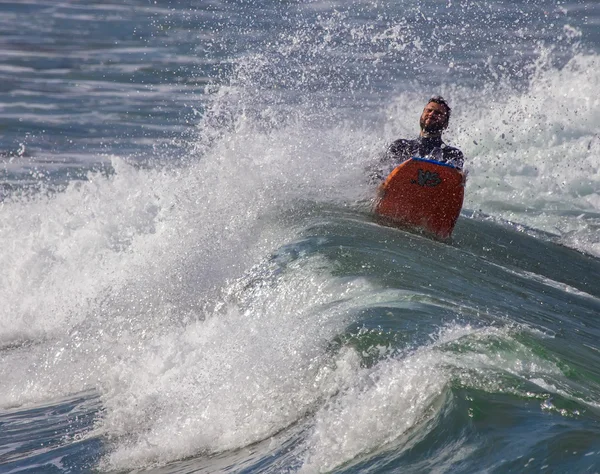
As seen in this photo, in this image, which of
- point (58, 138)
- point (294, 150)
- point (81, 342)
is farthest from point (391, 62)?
point (81, 342)

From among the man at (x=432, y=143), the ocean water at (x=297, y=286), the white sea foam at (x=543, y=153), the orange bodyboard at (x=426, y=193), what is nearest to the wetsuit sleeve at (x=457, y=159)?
the man at (x=432, y=143)

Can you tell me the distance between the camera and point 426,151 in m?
8.95

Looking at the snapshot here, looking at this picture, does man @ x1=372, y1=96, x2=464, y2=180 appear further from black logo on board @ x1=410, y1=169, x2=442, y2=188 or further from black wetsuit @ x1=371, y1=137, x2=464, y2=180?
black logo on board @ x1=410, y1=169, x2=442, y2=188

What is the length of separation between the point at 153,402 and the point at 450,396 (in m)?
1.57

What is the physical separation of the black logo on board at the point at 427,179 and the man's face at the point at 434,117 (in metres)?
0.36

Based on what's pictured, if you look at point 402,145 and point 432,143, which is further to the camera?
point 402,145

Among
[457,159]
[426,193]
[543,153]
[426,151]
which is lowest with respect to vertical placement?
[426,193]

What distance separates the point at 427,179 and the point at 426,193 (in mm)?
111

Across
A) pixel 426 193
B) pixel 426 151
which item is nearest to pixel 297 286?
pixel 426 193

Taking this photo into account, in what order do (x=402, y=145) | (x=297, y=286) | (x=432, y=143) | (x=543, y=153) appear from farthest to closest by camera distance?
(x=543, y=153) < (x=402, y=145) < (x=432, y=143) < (x=297, y=286)

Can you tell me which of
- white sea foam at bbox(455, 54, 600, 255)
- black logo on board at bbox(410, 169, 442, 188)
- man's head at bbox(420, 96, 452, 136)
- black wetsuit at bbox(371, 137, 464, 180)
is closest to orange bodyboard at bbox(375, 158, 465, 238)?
black logo on board at bbox(410, 169, 442, 188)

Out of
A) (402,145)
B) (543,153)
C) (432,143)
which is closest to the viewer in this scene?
(432,143)

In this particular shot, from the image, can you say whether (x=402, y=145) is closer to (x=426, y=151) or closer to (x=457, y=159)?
(x=426, y=151)

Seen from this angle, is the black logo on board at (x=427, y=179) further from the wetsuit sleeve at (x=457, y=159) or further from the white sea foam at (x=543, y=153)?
the white sea foam at (x=543, y=153)
